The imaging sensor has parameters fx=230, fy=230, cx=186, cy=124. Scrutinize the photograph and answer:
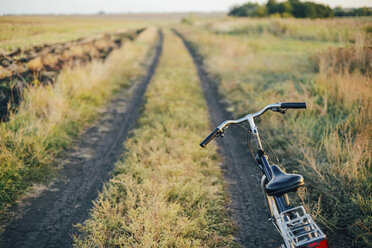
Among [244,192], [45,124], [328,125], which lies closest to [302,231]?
[244,192]

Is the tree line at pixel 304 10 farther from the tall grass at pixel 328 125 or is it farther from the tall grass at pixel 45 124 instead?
the tall grass at pixel 45 124

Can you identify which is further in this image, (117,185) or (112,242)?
(117,185)

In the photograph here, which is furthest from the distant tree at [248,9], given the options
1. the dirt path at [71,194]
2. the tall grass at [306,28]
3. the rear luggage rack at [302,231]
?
the rear luggage rack at [302,231]

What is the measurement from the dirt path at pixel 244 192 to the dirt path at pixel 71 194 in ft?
7.35

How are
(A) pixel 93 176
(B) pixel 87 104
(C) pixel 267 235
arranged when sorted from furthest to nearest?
(B) pixel 87 104 < (A) pixel 93 176 < (C) pixel 267 235

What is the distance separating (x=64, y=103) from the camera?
6750 mm

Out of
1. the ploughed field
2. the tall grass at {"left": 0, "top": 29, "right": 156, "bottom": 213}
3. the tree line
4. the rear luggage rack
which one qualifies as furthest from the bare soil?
the tree line

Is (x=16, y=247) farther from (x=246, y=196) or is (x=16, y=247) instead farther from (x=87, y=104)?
(x=87, y=104)

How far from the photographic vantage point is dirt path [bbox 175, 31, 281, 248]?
3002 mm

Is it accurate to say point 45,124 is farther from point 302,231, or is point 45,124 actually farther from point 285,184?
point 302,231

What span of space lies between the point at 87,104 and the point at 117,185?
181 inches

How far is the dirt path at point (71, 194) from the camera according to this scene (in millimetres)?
3020

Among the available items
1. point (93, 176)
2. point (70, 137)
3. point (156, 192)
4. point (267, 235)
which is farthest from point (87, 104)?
point (267, 235)

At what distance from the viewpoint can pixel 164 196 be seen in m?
3.41
